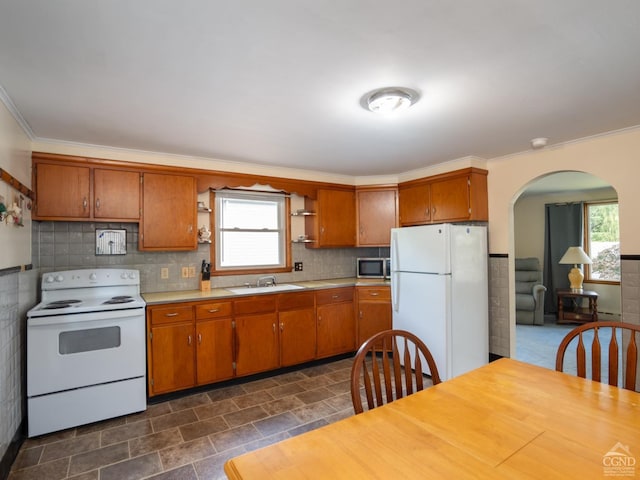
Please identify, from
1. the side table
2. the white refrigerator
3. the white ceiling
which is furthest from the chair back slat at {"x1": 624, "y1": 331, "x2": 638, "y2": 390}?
the side table

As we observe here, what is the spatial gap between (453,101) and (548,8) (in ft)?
2.82

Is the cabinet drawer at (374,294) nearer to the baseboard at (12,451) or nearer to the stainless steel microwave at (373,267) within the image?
the stainless steel microwave at (373,267)

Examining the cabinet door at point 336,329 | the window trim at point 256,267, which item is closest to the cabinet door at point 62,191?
the window trim at point 256,267

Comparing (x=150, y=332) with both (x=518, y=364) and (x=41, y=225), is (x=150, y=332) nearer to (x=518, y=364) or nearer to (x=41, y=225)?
(x=41, y=225)

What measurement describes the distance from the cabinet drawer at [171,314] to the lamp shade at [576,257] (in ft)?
19.3

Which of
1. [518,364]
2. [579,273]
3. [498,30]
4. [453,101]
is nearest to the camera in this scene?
[498,30]

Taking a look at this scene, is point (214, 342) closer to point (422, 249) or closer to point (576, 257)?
→ point (422, 249)

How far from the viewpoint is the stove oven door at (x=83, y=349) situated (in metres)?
2.45

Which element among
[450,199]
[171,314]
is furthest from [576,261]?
[171,314]

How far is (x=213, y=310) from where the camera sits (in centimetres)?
320

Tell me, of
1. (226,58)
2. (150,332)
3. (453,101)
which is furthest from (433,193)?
(150,332)

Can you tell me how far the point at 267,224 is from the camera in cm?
420

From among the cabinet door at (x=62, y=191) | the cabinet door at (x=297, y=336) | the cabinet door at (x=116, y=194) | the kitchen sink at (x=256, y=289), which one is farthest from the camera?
the cabinet door at (x=297, y=336)

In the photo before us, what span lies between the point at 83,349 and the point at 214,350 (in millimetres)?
1016
